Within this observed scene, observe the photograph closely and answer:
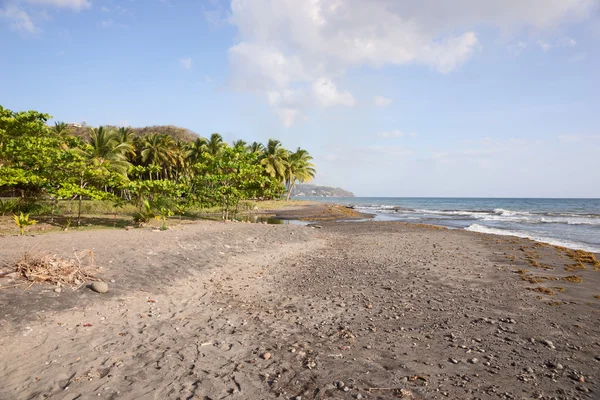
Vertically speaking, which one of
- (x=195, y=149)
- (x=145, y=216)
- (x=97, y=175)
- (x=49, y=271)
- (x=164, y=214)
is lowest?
(x=49, y=271)

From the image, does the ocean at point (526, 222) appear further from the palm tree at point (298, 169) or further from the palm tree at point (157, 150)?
the palm tree at point (157, 150)

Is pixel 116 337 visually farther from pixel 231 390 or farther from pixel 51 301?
pixel 231 390

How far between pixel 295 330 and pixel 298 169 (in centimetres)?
5984

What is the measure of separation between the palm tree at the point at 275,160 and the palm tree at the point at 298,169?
4.17 ft

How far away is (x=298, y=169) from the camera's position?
216 ft

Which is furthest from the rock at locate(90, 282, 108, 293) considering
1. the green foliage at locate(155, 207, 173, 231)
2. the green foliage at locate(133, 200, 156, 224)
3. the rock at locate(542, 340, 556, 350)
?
the green foliage at locate(133, 200, 156, 224)

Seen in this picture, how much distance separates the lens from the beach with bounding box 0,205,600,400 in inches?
181

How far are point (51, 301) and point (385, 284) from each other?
8.07 m

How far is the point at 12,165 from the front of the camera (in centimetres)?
1798

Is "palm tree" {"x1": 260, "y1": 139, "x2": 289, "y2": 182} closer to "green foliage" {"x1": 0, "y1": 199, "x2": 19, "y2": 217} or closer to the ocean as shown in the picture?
the ocean

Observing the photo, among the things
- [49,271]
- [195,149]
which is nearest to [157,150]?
[195,149]

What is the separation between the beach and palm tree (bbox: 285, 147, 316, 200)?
170ft

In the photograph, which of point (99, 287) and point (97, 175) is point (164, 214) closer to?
point (97, 175)

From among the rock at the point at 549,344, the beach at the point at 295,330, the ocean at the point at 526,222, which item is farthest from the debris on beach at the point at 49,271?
the ocean at the point at 526,222
